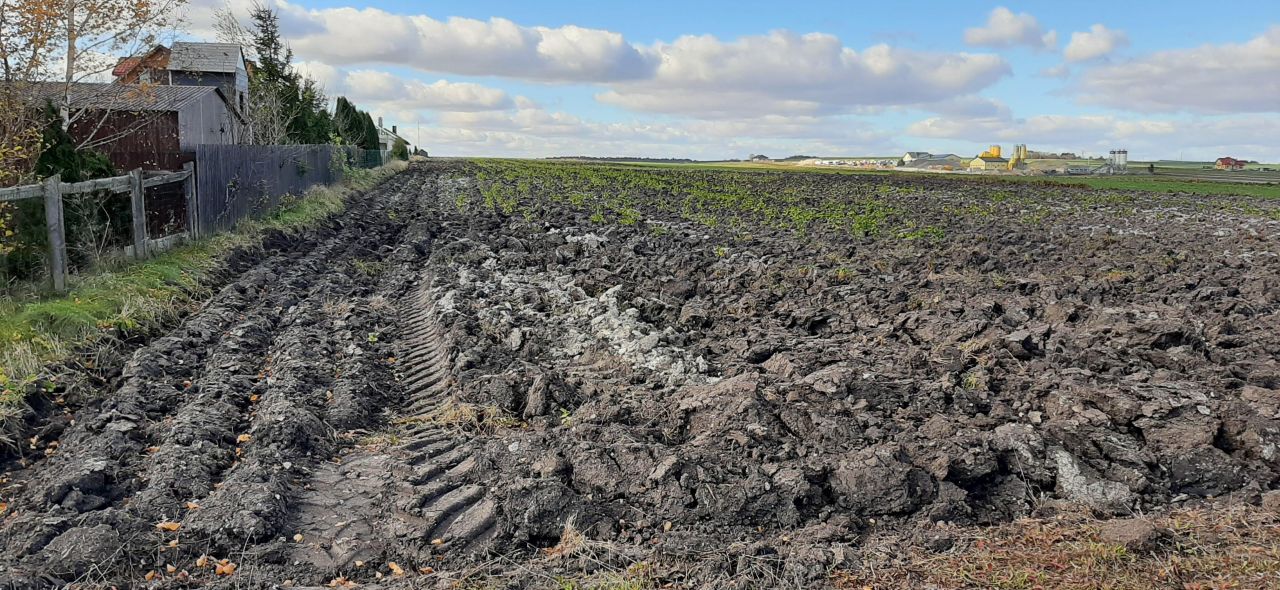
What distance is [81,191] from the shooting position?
34.3 feet

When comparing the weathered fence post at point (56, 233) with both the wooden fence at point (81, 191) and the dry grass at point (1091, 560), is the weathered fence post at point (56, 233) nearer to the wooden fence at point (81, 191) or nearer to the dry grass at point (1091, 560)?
the wooden fence at point (81, 191)

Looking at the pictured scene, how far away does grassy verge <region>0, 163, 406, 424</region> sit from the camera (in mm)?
6996

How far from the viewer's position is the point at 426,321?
31.9 ft

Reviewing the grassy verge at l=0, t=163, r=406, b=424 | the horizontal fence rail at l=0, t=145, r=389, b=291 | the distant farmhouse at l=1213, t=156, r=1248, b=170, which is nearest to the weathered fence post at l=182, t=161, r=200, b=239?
the horizontal fence rail at l=0, t=145, r=389, b=291

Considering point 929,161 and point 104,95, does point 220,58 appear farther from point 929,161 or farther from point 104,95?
point 929,161

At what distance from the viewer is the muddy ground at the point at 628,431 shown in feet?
14.3

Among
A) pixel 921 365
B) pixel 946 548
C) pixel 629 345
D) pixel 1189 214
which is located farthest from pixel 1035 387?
pixel 1189 214

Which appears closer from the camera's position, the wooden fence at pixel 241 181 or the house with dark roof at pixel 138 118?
the wooden fence at pixel 241 181

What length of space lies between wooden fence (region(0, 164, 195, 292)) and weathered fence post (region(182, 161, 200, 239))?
0.01 metres

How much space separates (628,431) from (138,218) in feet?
31.2

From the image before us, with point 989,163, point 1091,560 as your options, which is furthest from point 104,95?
point 989,163

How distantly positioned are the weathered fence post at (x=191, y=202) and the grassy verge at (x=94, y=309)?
1.90ft

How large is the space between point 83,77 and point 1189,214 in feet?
95.5

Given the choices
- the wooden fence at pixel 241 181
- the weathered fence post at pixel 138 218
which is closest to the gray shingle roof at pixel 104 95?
the wooden fence at pixel 241 181
